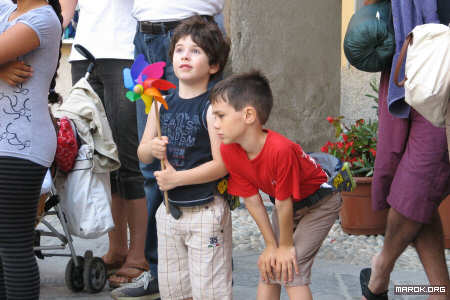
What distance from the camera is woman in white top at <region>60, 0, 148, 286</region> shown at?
3795 millimetres

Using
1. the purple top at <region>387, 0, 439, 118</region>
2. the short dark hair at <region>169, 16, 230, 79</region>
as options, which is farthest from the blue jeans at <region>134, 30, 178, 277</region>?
the purple top at <region>387, 0, 439, 118</region>

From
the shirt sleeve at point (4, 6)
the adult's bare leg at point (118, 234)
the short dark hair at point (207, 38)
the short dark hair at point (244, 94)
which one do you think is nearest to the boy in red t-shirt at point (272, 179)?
the short dark hair at point (244, 94)

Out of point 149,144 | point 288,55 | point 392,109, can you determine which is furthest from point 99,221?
point 288,55

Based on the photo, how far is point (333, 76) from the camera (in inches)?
262

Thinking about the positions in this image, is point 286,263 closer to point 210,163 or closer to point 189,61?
point 210,163

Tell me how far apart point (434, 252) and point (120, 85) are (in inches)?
72.2

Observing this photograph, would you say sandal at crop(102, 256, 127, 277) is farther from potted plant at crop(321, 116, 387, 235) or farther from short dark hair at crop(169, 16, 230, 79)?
potted plant at crop(321, 116, 387, 235)

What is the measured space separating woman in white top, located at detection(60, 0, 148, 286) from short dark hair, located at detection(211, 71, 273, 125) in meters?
1.21

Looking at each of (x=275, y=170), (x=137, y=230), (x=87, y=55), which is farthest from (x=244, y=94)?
(x=137, y=230)

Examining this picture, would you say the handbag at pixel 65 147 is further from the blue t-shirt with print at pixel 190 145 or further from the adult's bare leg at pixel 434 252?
the adult's bare leg at pixel 434 252

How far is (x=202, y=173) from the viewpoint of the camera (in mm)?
2838

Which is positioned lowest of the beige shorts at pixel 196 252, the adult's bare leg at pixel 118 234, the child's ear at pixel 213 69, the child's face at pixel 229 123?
the adult's bare leg at pixel 118 234

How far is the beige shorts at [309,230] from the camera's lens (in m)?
2.76

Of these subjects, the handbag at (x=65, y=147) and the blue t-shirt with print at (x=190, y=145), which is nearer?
the blue t-shirt with print at (x=190, y=145)
